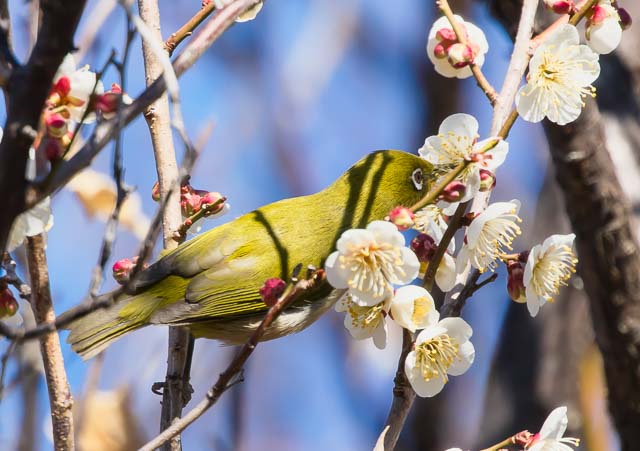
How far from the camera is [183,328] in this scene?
10.7 ft

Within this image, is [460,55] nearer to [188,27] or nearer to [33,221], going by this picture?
[188,27]

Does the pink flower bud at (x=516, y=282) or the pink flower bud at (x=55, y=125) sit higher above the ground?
the pink flower bud at (x=55, y=125)

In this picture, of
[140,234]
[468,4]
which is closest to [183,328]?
[140,234]

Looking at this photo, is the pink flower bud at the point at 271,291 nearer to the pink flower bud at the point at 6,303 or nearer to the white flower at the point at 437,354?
the white flower at the point at 437,354

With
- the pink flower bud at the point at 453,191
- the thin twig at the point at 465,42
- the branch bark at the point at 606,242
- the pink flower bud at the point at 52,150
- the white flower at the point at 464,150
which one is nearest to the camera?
the pink flower bud at the point at 52,150

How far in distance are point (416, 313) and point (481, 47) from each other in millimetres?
1010

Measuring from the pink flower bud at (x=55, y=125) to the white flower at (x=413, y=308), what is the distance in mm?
930

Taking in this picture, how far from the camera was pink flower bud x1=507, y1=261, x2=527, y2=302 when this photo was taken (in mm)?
2496

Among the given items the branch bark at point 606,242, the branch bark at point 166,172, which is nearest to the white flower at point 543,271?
the branch bark at point 166,172

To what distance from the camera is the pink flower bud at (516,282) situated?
250cm

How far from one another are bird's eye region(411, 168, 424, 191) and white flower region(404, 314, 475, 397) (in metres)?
1.13

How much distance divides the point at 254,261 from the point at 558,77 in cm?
142

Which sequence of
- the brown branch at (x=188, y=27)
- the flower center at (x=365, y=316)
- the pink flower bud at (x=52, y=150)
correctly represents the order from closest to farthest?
1. the pink flower bud at (x=52, y=150)
2. the flower center at (x=365, y=316)
3. the brown branch at (x=188, y=27)

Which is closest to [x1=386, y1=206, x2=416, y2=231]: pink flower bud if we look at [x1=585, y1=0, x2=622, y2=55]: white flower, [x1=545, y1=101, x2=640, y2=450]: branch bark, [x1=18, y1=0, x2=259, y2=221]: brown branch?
[x1=18, y1=0, x2=259, y2=221]: brown branch
